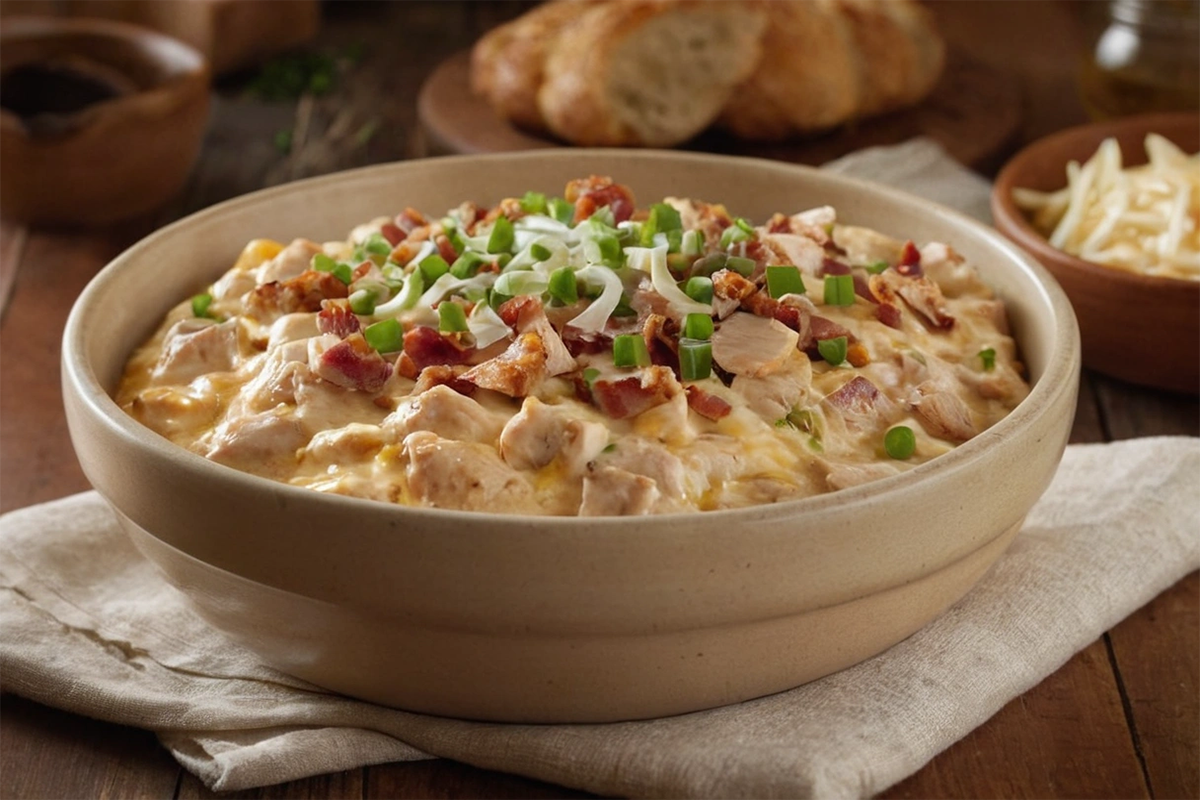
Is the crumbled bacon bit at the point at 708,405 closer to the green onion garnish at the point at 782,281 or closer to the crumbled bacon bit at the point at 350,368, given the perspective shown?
the green onion garnish at the point at 782,281

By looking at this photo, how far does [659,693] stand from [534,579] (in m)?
0.44

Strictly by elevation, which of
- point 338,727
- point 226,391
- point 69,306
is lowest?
point 69,306

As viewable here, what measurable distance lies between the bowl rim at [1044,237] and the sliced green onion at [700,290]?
5.85ft

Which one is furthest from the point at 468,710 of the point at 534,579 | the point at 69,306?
the point at 69,306

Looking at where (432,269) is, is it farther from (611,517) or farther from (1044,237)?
(1044,237)

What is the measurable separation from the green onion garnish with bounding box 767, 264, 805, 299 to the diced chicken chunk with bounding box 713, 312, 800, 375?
0.13 meters

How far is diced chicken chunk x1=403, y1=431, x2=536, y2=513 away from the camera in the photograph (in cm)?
293

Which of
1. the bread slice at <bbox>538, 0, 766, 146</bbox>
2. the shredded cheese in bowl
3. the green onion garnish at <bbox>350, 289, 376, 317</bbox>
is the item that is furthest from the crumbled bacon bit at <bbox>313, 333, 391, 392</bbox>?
the bread slice at <bbox>538, 0, 766, 146</bbox>

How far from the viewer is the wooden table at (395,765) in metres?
3.07

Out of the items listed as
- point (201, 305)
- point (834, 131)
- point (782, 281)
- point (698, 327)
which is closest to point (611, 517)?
point (698, 327)

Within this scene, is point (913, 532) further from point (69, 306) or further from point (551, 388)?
point (69, 306)

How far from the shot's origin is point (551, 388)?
3256 millimetres

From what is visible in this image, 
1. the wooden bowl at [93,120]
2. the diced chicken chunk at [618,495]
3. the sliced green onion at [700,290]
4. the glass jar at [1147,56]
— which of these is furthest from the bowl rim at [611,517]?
the glass jar at [1147,56]

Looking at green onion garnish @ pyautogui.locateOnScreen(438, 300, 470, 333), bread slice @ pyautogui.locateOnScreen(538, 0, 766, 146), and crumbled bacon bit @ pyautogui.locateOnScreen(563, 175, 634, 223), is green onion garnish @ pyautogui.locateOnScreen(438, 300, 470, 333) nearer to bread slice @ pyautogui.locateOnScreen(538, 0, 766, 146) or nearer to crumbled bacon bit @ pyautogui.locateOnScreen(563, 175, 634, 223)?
crumbled bacon bit @ pyautogui.locateOnScreen(563, 175, 634, 223)
